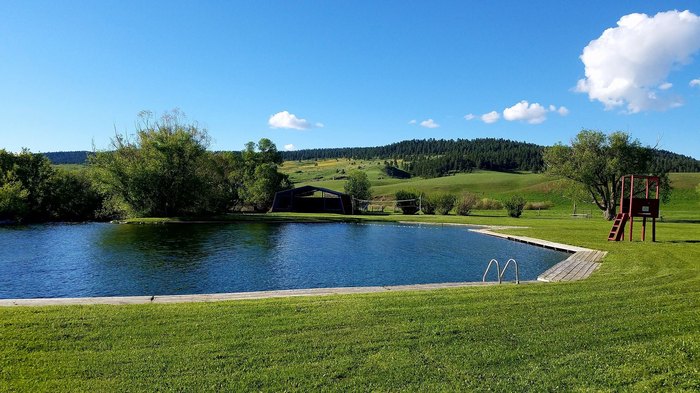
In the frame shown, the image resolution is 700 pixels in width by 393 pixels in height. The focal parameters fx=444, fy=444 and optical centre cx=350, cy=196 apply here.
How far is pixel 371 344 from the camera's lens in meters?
5.88

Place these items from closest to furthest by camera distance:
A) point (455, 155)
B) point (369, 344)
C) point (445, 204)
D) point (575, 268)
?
point (369, 344)
point (575, 268)
point (445, 204)
point (455, 155)

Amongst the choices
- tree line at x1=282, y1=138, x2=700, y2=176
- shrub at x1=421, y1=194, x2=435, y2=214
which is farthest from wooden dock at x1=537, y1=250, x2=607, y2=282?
tree line at x1=282, y1=138, x2=700, y2=176

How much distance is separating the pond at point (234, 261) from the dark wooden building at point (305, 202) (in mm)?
25027

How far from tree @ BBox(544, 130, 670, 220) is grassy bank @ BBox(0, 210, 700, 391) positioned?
110ft

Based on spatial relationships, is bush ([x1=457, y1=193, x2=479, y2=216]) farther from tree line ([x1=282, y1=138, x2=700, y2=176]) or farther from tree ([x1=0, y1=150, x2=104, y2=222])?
tree line ([x1=282, y1=138, x2=700, y2=176])

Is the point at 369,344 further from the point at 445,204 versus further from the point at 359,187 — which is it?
the point at 359,187

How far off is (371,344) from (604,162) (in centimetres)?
3988

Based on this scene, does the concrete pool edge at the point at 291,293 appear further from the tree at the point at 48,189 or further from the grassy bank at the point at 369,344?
the tree at the point at 48,189

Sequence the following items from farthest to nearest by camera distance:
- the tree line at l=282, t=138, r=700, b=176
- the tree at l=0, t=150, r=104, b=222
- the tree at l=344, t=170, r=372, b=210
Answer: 1. the tree line at l=282, t=138, r=700, b=176
2. the tree at l=344, t=170, r=372, b=210
3. the tree at l=0, t=150, r=104, b=222

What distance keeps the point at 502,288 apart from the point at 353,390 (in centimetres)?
587

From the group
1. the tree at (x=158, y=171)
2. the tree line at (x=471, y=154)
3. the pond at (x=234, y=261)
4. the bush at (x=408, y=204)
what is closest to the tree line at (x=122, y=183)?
the tree at (x=158, y=171)

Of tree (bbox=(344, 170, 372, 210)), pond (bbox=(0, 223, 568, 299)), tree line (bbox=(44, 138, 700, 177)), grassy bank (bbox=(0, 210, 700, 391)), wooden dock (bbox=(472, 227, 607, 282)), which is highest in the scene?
tree line (bbox=(44, 138, 700, 177))

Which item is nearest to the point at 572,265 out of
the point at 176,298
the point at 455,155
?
the point at 176,298

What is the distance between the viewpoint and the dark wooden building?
52.2m
